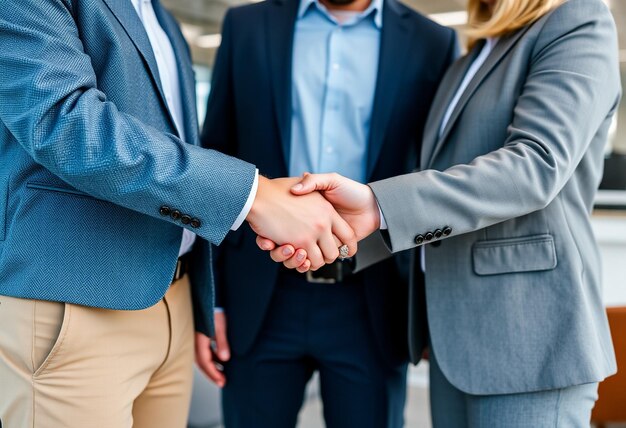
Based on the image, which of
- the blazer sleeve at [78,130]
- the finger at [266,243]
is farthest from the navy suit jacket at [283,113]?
the blazer sleeve at [78,130]

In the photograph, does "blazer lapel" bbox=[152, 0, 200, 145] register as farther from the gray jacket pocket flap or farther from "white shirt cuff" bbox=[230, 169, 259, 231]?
the gray jacket pocket flap

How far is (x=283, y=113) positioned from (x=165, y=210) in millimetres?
603

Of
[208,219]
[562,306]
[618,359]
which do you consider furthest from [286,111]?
[618,359]

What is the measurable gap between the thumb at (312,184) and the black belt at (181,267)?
345 millimetres

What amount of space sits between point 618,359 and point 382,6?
1.36 m

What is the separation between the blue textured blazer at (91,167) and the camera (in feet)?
3.18

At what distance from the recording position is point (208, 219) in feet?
3.55

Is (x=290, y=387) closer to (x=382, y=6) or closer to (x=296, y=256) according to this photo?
(x=296, y=256)

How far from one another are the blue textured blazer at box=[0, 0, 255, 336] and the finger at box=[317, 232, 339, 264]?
22 centimetres

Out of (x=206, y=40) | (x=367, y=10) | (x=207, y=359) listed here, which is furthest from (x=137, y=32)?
(x=206, y=40)

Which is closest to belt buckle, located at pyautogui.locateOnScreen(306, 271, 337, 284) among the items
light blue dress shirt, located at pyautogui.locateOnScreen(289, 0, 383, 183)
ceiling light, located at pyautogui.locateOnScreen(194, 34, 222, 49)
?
light blue dress shirt, located at pyautogui.locateOnScreen(289, 0, 383, 183)

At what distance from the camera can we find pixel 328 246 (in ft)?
4.08

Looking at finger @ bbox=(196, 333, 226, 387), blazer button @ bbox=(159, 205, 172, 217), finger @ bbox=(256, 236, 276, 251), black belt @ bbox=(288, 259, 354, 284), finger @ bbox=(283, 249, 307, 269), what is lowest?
finger @ bbox=(196, 333, 226, 387)

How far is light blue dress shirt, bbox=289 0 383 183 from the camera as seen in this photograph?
1.58 meters
